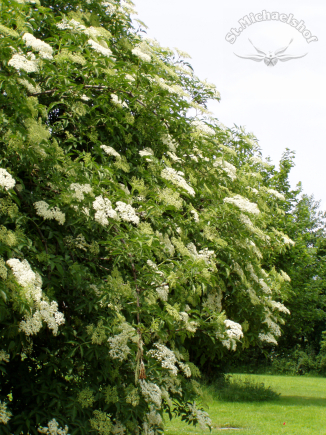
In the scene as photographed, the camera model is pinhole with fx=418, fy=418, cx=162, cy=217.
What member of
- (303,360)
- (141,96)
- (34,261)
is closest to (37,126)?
(34,261)

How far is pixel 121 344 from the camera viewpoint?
2.62 metres

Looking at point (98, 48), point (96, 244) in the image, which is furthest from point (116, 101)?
point (96, 244)

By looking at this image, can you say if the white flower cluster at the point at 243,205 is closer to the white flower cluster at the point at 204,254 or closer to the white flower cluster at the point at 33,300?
the white flower cluster at the point at 204,254

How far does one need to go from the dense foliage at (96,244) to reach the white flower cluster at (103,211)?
12mm

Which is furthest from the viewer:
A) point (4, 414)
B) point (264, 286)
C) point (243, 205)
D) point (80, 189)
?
point (264, 286)

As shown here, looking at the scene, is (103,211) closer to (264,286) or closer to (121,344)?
(121,344)

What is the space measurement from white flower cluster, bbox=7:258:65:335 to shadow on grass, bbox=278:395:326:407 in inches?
363

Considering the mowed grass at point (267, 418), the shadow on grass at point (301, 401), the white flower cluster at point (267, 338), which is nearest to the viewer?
the white flower cluster at point (267, 338)

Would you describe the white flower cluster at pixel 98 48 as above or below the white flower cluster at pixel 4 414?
above

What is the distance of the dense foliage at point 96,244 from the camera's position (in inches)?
101

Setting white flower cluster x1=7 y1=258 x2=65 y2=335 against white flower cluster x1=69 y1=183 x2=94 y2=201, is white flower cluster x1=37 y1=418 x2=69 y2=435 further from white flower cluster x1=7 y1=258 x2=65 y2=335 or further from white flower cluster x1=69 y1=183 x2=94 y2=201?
white flower cluster x1=69 y1=183 x2=94 y2=201

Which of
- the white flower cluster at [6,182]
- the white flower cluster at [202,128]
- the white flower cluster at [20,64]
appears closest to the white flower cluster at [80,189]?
the white flower cluster at [6,182]

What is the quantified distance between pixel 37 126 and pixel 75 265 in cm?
91

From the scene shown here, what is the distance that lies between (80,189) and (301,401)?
33.5ft
